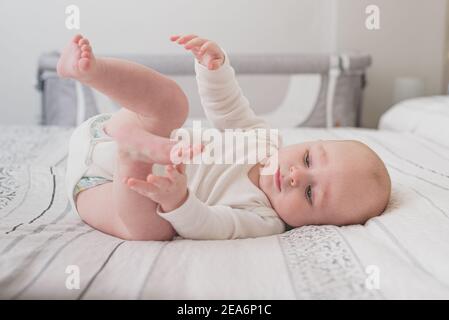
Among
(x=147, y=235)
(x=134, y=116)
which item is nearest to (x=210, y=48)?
(x=134, y=116)

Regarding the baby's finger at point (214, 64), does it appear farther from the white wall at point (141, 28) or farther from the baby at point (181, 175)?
the white wall at point (141, 28)

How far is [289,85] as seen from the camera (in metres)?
1.88

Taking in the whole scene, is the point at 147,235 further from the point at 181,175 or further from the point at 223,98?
the point at 223,98

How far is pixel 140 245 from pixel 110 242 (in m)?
0.04

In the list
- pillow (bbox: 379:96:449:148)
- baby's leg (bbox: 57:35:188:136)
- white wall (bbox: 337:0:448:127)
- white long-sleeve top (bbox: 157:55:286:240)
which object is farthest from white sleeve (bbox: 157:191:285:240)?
white wall (bbox: 337:0:448:127)

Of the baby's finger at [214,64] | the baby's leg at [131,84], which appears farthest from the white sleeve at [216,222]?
the baby's finger at [214,64]

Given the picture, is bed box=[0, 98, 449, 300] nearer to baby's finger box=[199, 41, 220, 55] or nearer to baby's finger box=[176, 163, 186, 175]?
baby's finger box=[176, 163, 186, 175]

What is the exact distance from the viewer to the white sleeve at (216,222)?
2.44 feet

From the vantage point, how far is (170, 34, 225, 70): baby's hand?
0.84m

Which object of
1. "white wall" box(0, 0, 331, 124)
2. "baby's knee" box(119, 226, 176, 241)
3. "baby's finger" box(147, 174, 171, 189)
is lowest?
"baby's knee" box(119, 226, 176, 241)

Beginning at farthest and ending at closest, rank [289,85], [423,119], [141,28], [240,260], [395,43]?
[395,43]
[289,85]
[141,28]
[423,119]
[240,260]

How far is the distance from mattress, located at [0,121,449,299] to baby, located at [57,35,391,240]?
0.11ft
